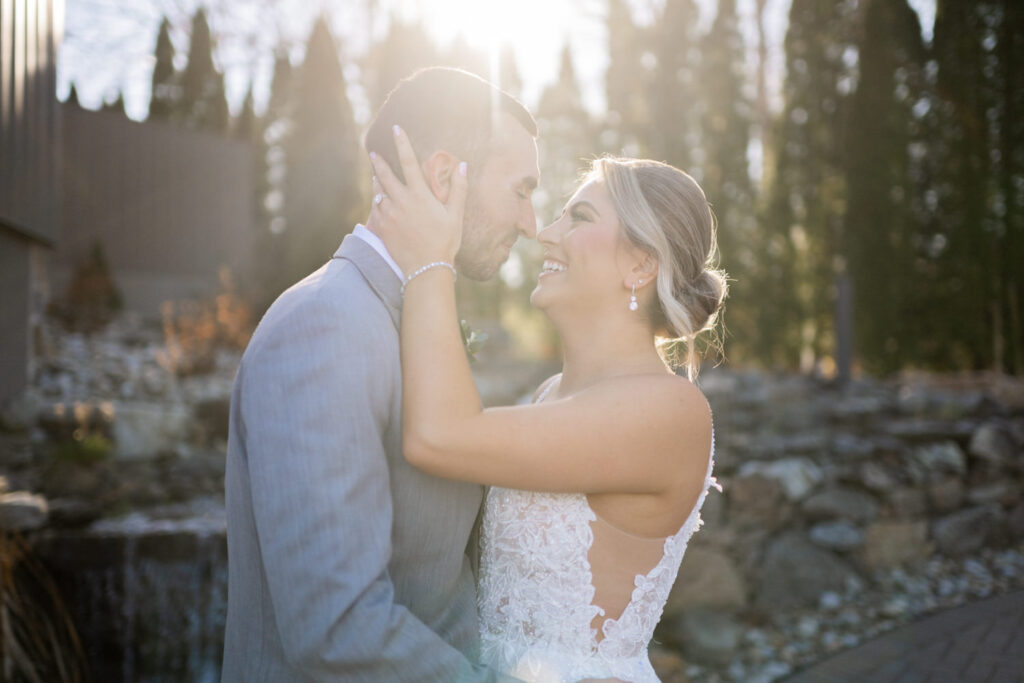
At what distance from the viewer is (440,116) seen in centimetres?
191

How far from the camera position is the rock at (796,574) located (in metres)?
6.02

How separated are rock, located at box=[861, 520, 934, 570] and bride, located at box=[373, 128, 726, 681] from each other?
479 cm

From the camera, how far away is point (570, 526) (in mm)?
2186

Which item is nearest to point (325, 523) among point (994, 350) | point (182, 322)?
point (182, 322)

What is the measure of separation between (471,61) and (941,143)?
11.4m

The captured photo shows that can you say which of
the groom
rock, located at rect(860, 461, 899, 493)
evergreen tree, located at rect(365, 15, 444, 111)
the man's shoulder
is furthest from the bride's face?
evergreen tree, located at rect(365, 15, 444, 111)

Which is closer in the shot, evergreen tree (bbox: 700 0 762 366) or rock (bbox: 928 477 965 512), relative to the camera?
rock (bbox: 928 477 965 512)

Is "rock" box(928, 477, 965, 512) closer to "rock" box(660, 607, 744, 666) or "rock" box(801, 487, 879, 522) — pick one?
"rock" box(801, 487, 879, 522)

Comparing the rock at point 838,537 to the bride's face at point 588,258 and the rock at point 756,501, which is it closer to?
the rock at point 756,501

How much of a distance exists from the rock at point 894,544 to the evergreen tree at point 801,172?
27.3 ft

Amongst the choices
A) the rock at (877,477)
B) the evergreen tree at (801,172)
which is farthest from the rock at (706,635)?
the evergreen tree at (801,172)

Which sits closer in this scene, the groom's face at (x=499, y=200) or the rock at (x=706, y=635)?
the groom's face at (x=499, y=200)

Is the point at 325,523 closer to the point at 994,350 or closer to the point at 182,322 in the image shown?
the point at 182,322

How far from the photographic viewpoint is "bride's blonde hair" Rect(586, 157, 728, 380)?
2.30 m
